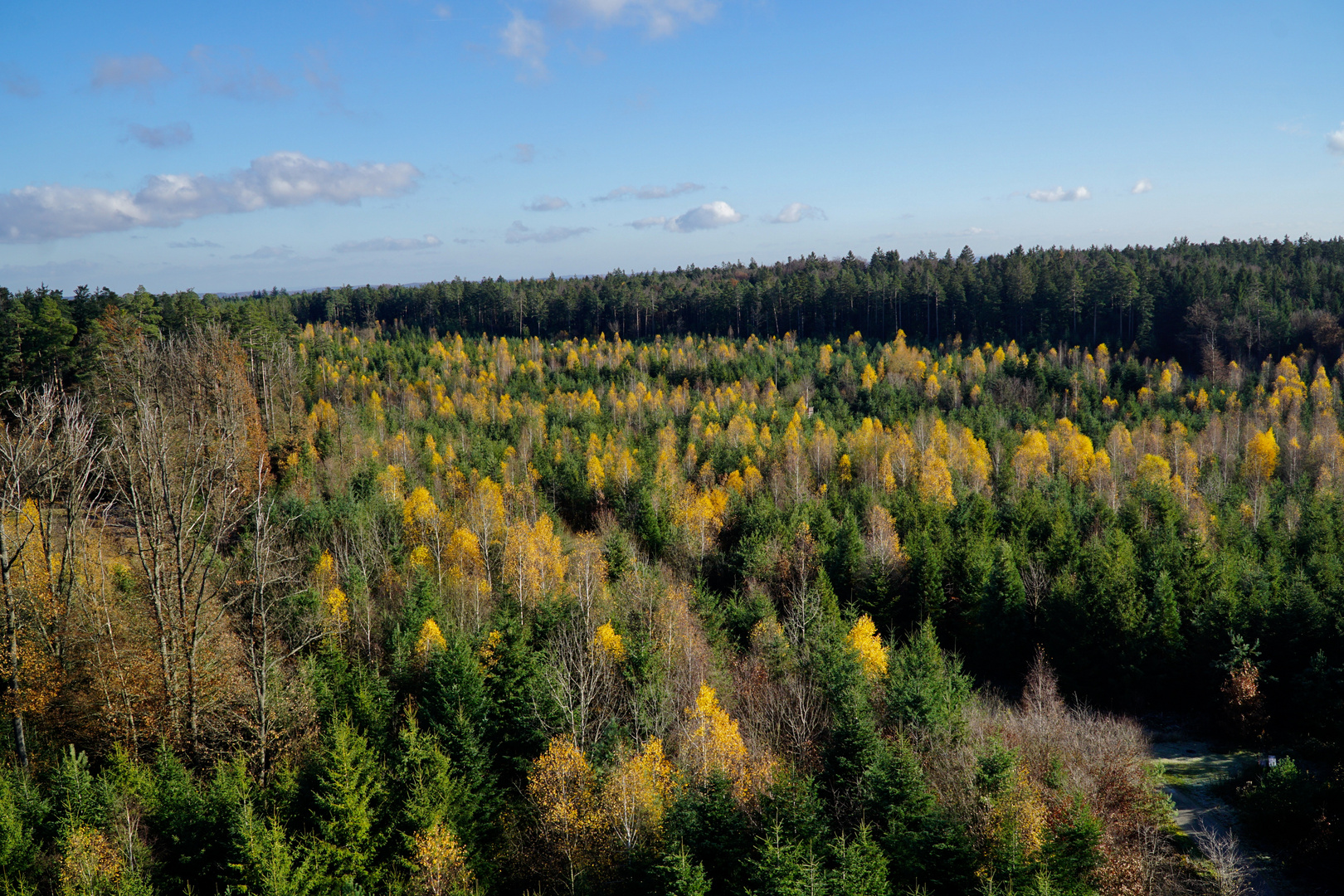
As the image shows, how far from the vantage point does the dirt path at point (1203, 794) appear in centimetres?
2567

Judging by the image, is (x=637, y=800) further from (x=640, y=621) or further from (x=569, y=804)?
(x=640, y=621)

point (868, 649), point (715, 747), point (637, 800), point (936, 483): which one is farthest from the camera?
point (936, 483)

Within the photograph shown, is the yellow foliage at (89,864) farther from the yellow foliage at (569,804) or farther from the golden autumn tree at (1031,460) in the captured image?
the golden autumn tree at (1031,460)

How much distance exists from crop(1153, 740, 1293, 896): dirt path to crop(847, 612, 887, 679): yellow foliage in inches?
482

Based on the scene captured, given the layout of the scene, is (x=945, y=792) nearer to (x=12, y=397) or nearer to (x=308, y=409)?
(x=12, y=397)

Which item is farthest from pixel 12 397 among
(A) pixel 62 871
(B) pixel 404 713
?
(A) pixel 62 871

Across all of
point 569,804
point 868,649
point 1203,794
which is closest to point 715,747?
point 569,804

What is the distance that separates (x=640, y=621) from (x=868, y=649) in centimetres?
1091

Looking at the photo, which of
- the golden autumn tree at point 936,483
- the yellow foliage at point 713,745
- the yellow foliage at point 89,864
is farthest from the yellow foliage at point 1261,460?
the yellow foliage at point 89,864

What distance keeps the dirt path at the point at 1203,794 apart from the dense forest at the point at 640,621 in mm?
1195

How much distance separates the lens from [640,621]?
35969 millimetres

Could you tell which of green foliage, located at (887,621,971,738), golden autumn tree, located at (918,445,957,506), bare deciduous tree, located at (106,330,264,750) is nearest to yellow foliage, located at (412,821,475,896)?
bare deciduous tree, located at (106,330,264,750)

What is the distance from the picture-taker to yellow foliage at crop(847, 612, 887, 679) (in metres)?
34.4

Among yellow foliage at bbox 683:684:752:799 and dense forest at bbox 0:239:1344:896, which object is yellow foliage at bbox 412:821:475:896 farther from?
yellow foliage at bbox 683:684:752:799
